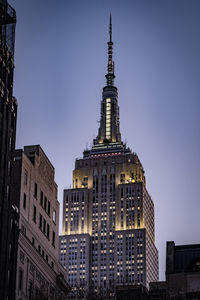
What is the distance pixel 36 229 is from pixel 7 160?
20428 mm

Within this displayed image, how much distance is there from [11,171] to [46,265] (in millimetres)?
25249

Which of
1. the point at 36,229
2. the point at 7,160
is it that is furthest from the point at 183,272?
the point at 7,160

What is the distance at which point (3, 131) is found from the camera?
419ft

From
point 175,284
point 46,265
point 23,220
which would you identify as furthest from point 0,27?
point 175,284

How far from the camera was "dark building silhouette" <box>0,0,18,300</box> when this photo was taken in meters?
123

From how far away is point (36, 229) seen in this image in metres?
144

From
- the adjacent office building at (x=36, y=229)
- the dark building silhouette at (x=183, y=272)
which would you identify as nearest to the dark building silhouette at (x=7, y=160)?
the adjacent office building at (x=36, y=229)

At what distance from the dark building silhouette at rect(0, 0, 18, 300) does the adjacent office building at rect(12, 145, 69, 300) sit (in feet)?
11.5

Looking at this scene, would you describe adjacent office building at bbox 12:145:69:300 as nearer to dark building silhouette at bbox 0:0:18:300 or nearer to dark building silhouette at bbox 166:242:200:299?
dark building silhouette at bbox 0:0:18:300

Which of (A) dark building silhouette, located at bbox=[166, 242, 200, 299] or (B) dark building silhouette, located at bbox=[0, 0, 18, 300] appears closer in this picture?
(B) dark building silhouette, located at bbox=[0, 0, 18, 300]

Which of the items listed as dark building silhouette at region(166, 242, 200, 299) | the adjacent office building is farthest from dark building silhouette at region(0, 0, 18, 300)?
dark building silhouette at region(166, 242, 200, 299)

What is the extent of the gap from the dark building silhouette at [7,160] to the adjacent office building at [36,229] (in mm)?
3495

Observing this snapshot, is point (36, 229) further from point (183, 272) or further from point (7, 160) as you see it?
point (183, 272)

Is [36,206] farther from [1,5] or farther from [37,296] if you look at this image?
[1,5]
